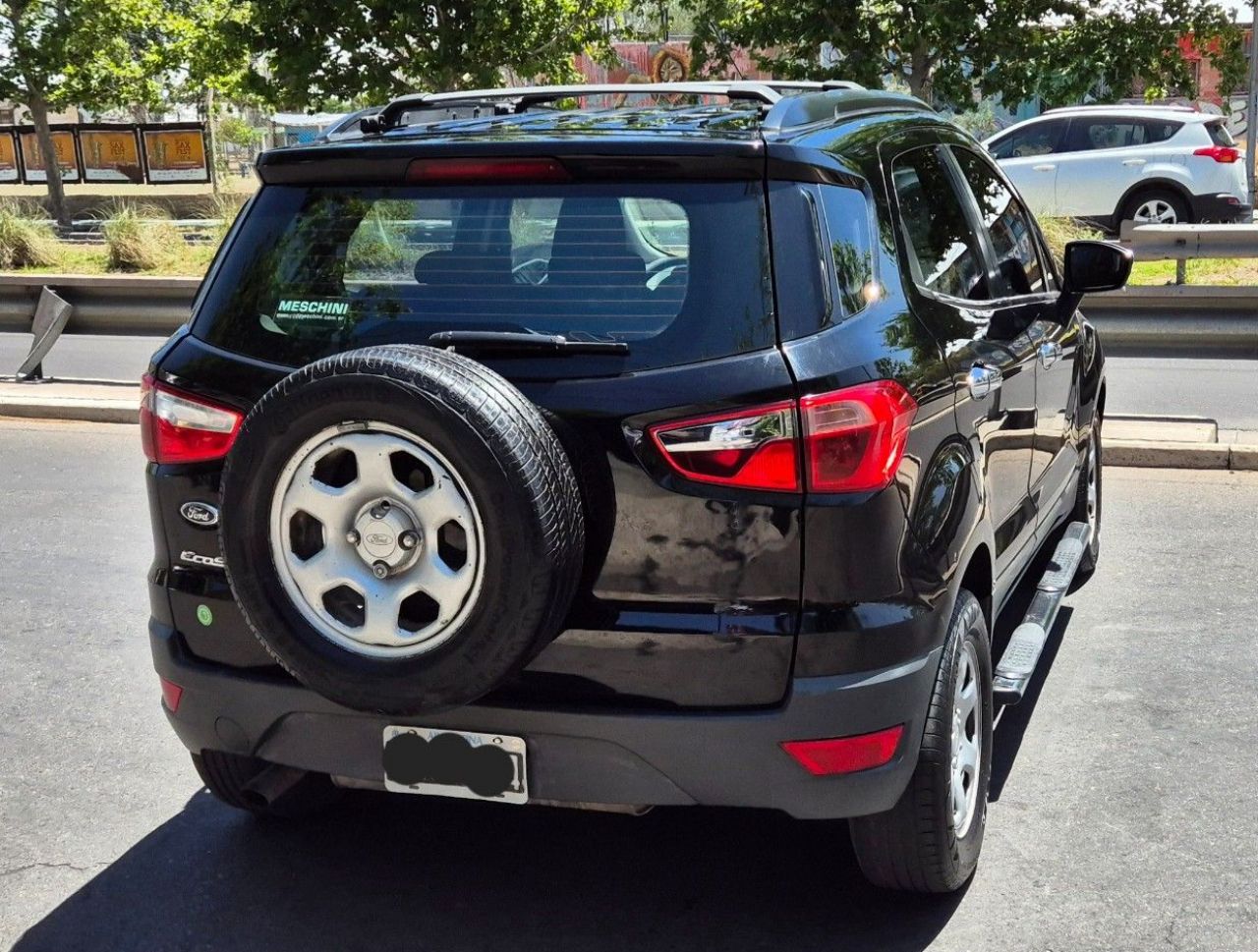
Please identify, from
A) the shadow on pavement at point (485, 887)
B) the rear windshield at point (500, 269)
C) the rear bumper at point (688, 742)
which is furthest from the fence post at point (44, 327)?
the rear bumper at point (688, 742)

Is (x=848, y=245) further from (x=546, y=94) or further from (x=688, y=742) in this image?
(x=546, y=94)

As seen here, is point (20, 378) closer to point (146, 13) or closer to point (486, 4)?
point (486, 4)

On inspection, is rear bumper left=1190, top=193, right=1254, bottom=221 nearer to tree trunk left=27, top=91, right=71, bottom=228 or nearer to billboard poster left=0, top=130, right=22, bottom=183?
tree trunk left=27, top=91, right=71, bottom=228

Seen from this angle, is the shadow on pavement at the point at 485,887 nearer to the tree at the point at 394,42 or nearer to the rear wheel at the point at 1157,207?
the rear wheel at the point at 1157,207

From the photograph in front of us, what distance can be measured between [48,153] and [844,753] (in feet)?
108

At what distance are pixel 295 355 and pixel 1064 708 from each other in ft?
8.98

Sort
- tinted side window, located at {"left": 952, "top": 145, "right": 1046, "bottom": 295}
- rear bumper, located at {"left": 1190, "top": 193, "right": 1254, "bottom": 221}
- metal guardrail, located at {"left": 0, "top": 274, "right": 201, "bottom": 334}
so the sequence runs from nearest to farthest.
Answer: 1. tinted side window, located at {"left": 952, "top": 145, "right": 1046, "bottom": 295}
2. metal guardrail, located at {"left": 0, "top": 274, "right": 201, "bottom": 334}
3. rear bumper, located at {"left": 1190, "top": 193, "right": 1254, "bottom": 221}

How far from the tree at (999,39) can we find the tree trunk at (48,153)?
1649cm

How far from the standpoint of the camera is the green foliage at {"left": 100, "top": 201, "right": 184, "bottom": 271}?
16.9 m

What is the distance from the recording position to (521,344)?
2992mm

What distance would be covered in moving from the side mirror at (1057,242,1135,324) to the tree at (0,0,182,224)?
2941 centimetres

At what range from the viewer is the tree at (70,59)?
31.0 m

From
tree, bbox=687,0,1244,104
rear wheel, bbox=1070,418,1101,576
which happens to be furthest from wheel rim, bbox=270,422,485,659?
tree, bbox=687,0,1244,104

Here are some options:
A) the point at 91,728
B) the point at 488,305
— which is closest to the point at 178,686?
the point at 488,305
